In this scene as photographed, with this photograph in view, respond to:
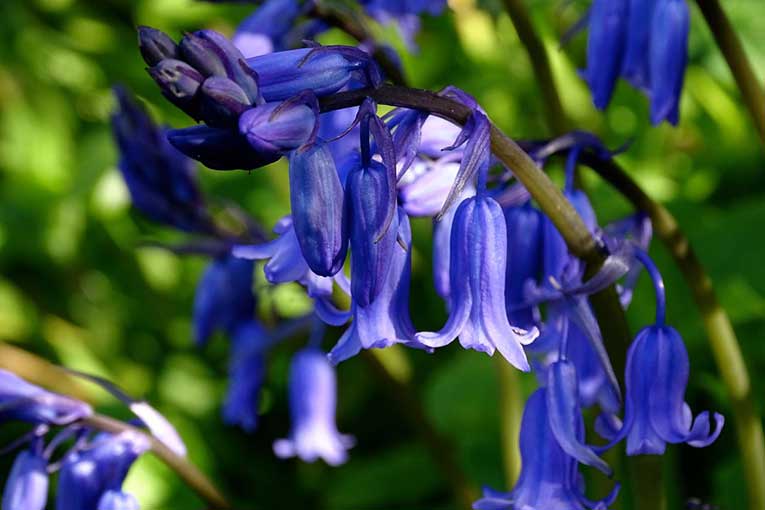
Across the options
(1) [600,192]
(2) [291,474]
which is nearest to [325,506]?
(2) [291,474]

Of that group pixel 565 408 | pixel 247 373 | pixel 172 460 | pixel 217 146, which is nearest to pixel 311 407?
pixel 247 373

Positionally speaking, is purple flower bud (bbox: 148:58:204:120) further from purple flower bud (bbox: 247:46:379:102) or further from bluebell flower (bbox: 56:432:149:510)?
bluebell flower (bbox: 56:432:149:510)

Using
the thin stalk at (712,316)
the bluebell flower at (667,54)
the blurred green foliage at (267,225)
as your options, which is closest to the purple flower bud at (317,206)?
the thin stalk at (712,316)

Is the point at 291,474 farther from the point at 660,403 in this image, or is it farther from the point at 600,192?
the point at 660,403

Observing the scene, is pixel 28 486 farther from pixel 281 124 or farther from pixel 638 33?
pixel 638 33

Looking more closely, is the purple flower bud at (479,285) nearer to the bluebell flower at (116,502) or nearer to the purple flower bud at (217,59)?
the purple flower bud at (217,59)
